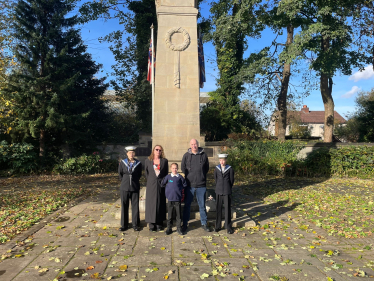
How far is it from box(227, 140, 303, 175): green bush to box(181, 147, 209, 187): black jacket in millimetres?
8831

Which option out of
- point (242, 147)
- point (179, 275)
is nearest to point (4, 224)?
point (179, 275)

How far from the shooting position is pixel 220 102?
18.6 meters

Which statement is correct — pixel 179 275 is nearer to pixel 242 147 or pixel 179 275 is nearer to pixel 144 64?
pixel 242 147

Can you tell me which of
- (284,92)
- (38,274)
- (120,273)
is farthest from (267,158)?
(38,274)

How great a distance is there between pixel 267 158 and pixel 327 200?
5877 millimetres

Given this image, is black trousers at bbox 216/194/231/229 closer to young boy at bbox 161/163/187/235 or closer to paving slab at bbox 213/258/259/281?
young boy at bbox 161/163/187/235

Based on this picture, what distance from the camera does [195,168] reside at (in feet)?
19.3

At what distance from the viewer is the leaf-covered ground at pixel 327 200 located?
20.5ft

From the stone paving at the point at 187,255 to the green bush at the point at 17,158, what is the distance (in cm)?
882

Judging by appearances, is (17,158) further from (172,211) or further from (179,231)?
(179,231)

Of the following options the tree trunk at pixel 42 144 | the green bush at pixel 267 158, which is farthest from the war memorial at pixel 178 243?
the tree trunk at pixel 42 144

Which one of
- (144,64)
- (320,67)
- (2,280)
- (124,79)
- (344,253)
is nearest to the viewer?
(2,280)

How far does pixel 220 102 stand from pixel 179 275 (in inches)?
615

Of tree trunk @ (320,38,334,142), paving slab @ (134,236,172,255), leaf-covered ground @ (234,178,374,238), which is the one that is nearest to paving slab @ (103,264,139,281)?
paving slab @ (134,236,172,255)
